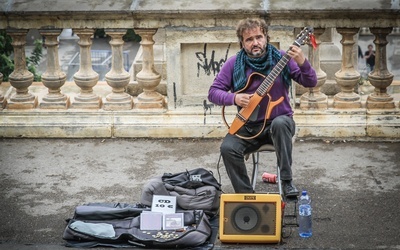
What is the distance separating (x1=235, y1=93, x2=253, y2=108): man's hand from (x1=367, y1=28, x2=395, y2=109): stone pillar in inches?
83.5

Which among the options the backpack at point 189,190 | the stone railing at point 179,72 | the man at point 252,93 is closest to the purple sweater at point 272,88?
the man at point 252,93

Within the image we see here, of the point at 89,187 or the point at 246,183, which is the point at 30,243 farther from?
the point at 246,183

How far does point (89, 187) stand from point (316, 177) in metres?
1.92

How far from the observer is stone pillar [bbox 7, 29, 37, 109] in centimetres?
930

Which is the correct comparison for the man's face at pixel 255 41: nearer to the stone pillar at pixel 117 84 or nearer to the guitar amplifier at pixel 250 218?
the guitar amplifier at pixel 250 218

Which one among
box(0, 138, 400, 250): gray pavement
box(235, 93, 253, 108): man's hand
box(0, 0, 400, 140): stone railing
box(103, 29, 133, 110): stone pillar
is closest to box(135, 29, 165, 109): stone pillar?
box(0, 0, 400, 140): stone railing

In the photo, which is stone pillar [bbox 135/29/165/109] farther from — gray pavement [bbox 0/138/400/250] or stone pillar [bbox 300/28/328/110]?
stone pillar [bbox 300/28/328/110]

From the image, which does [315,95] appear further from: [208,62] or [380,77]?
[208,62]

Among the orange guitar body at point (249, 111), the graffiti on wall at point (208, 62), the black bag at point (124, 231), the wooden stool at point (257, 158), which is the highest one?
the graffiti on wall at point (208, 62)

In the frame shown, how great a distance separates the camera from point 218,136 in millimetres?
9219

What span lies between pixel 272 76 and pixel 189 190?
1091 millimetres

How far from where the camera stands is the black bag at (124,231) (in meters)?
6.86

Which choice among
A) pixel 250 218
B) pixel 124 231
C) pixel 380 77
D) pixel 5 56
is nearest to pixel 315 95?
pixel 380 77

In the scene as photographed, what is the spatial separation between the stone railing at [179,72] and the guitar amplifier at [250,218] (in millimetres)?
2349
